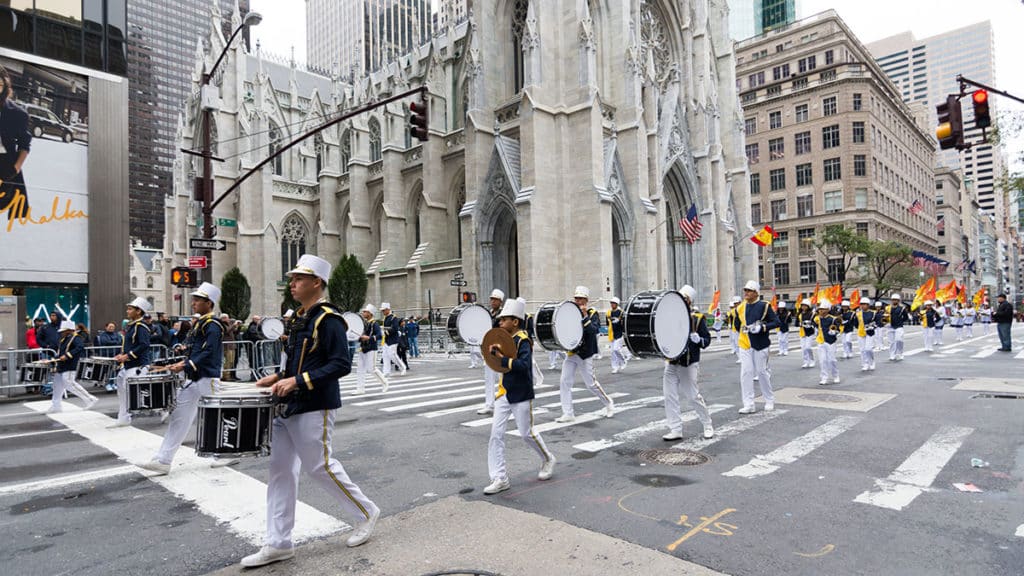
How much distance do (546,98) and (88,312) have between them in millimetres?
20691

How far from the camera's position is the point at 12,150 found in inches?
671

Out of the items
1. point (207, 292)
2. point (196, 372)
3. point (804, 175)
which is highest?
point (804, 175)

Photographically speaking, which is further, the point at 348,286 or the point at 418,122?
the point at 348,286

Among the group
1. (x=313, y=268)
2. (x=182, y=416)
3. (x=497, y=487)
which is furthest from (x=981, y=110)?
(x=182, y=416)

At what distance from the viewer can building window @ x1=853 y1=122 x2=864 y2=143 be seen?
198 feet

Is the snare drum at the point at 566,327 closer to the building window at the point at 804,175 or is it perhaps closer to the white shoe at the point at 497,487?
the white shoe at the point at 497,487

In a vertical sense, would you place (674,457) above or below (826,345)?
below

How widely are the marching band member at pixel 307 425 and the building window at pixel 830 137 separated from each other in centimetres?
6872

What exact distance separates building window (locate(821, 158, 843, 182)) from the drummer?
220 ft

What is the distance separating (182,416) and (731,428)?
7113mm

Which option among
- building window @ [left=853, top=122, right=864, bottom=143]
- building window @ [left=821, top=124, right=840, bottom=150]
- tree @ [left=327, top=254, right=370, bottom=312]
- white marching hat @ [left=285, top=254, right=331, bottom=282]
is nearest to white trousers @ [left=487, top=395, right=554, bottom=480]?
white marching hat @ [left=285, top=254, right=331, bottom=282]

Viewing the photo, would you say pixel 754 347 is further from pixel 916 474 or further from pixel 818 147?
pixel 818 147

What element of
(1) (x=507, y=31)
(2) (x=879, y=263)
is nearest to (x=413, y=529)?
(1) (x=507, y=31)

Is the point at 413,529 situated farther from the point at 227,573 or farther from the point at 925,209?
the point at 925,209
